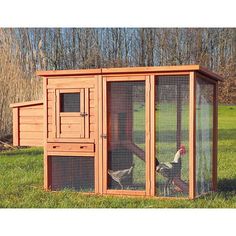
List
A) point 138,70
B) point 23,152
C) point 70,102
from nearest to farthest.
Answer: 1. point 138,70
2. point 70,102
3. point 23,152

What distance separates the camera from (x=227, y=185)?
9.02 metres

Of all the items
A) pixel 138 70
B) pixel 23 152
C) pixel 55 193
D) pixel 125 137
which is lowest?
pixel 55 193

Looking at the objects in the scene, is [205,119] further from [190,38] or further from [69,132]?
[190,38]

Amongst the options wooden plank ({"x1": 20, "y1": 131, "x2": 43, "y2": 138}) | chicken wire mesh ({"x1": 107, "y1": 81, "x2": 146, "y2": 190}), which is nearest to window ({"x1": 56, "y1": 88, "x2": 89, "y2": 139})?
chicken wire mesh ({"x1": 107, "y1": 81, "x2": 146, "y2": 190})

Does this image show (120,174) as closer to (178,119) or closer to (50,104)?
(178,119)

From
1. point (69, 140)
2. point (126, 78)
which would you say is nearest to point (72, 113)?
point (69, 140)

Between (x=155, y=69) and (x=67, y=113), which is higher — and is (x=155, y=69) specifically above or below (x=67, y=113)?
above

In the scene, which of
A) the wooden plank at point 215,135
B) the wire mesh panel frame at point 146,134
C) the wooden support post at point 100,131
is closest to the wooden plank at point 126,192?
the wire mesh panel frame at point 146,134

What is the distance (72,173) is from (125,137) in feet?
3.02

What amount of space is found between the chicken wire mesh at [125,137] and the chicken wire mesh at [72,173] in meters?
0.36

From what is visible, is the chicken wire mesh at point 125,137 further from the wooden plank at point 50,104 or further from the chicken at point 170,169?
Result: the wooden plank at point 50,104

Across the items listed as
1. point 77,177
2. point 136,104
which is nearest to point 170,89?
point 136,104

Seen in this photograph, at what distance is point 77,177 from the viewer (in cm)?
828
